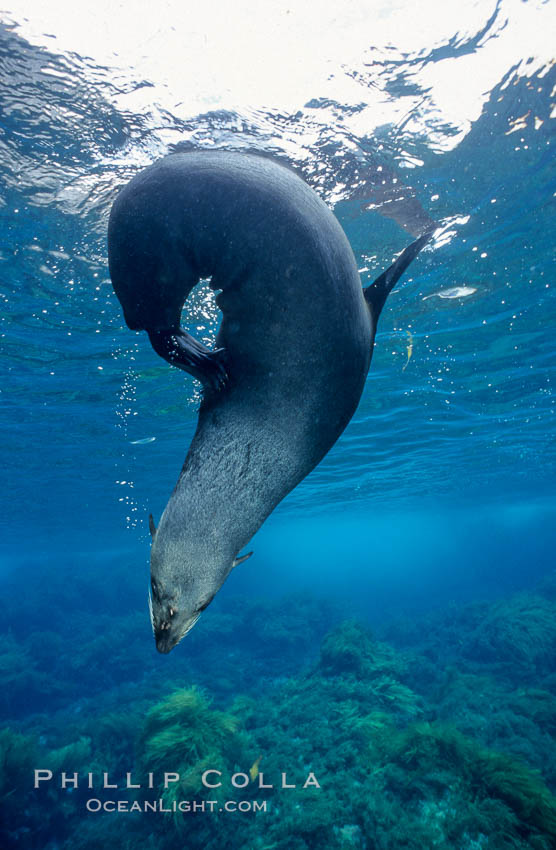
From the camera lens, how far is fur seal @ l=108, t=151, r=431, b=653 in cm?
116

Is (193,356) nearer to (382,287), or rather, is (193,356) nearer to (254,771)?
(382,287)

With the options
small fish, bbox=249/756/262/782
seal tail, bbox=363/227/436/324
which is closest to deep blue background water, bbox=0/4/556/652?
seal tail, bbox=363/227/436/324

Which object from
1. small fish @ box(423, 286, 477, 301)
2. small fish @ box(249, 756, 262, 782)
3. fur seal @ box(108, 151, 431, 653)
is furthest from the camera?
small fish @ box(423, 286, 477, 301)

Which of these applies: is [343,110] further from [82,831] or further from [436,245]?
[82,831]

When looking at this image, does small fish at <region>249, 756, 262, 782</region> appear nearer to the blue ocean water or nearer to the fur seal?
the blue ocean water

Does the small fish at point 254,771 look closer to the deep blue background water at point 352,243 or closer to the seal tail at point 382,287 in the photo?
the deep blue background water at point 352,243

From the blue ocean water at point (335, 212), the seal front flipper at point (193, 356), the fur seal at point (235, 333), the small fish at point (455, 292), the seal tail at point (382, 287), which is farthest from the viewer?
the small fish at point (455, 292)

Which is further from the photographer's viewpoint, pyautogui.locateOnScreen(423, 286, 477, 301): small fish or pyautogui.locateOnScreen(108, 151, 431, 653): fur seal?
pyautogui.locateOnScreen(423, 286, 477, 301): small fish

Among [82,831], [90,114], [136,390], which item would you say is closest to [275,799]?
[82,831]

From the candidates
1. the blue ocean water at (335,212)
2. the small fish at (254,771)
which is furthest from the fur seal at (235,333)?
the small fish at (254,771)

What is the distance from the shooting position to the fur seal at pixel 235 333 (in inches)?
45.8

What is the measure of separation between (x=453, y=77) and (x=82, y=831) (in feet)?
52.0

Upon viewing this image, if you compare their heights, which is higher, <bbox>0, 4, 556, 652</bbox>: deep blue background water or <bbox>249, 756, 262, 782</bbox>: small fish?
<bbox>0, 4, 556, 652</bbox>: deep blue background water

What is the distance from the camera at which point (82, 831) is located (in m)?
9.59
